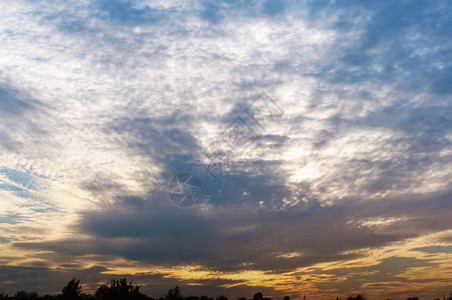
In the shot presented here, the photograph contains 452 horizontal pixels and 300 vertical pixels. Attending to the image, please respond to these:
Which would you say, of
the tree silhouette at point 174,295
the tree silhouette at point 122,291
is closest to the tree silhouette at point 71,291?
the tree silhouette at point 122,291

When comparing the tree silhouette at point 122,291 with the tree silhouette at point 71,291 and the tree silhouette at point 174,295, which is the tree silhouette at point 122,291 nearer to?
the tree silhouette at point 71,291

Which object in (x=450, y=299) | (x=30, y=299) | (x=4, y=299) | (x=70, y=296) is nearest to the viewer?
(x=70, y=296)

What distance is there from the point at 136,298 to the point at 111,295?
4.96 m

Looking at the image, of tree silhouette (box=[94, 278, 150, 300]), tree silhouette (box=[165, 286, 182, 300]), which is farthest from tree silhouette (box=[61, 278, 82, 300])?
tree silhouette (box=[165, 286, 182, 300])

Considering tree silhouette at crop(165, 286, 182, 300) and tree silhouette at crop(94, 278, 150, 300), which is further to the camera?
tree silhouette at crop(165, 286, 182, 300)

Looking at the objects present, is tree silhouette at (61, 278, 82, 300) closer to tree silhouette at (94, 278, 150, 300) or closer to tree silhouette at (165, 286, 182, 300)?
tree silhouette at (94, 278, 150, 300)

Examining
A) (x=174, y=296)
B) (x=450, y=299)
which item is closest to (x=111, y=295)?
(x=174, y=296)

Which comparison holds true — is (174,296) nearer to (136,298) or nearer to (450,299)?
(136,298)

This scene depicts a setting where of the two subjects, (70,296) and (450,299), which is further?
(450,299)

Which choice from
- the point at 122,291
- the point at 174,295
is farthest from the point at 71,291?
the point at 174,295

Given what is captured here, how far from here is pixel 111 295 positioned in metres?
77.2

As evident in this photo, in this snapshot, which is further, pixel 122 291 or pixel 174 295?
pixel 174 295

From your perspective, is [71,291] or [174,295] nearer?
[71,291]

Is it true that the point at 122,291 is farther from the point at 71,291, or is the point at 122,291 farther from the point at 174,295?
the point at 174,295
